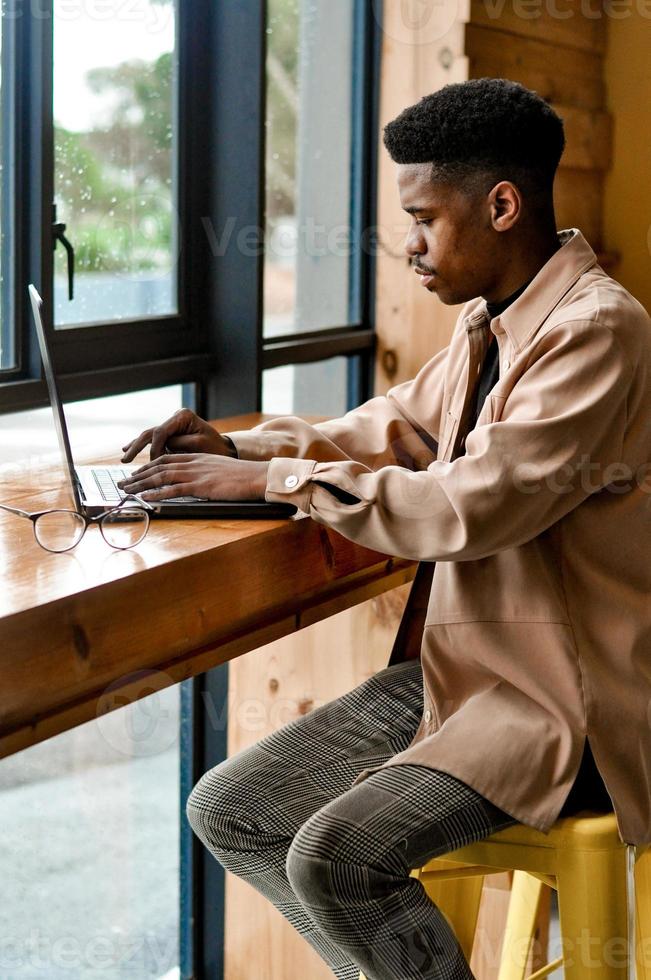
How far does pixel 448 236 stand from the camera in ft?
4.77

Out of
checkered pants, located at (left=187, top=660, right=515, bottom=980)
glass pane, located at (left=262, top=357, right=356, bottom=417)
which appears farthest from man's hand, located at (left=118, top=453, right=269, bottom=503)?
glass pane, located at (left=262, top=357, right=356, bottom=417)

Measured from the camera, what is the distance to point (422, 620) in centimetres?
170

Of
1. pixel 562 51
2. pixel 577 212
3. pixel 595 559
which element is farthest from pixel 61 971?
pixel 562 51

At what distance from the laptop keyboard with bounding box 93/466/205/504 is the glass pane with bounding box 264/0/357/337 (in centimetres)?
87

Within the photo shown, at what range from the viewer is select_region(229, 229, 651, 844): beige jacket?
51.0 inches

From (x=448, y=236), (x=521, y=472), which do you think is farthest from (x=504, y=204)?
(x=521, y=472)

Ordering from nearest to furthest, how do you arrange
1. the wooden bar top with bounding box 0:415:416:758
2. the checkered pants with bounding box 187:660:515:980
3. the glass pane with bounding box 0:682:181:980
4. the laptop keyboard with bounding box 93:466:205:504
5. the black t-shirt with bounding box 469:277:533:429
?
the wooden bar top with bounding box 0:415:416:758 < the checkered pants with bounding box 187:660:515:980 < the laptop keyboard with bounding box 93:466:205:504 < the black t-shirt with bounding box 469:277:533:429 < the glass pane with bounding box 0:682:181:980

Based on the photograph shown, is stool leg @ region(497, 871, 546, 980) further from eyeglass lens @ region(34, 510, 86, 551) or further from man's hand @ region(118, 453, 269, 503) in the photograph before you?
eyeglass lens @ region(34, 510, 86, 551)

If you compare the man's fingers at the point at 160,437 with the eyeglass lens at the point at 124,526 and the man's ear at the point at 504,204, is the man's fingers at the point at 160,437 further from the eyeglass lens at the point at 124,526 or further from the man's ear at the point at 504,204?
the man's ear at the point at 504,204

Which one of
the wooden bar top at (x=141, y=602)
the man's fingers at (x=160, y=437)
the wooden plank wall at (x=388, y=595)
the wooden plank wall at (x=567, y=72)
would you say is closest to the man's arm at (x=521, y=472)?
the wooden bar top at (x=141, y=602)

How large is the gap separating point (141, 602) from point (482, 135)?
0.68 meters

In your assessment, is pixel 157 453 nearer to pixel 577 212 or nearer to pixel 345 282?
pixel 345 282

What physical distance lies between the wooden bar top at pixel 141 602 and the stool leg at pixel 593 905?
45 centimetres

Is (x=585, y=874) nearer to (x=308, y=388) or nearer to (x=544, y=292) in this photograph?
(x=544, y=292)
